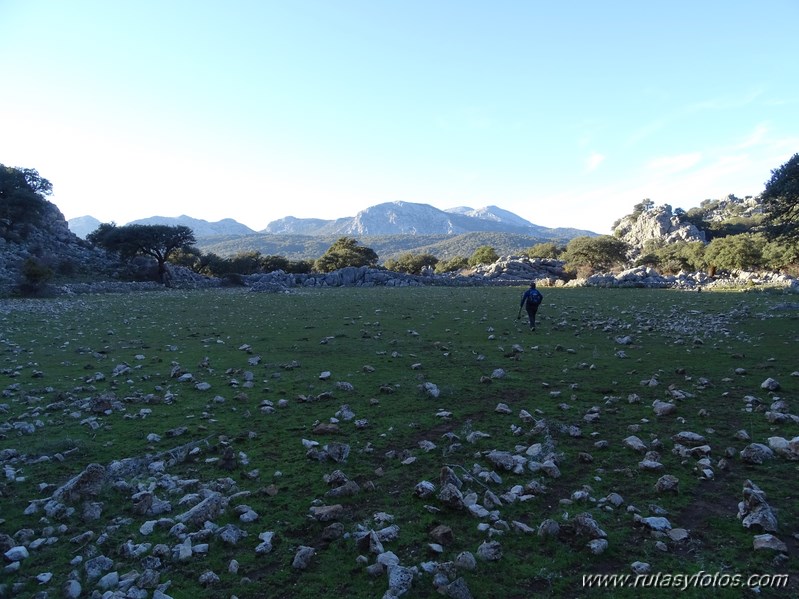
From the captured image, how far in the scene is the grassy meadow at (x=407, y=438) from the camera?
428 cm

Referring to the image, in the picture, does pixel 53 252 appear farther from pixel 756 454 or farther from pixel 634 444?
pixel 756 454

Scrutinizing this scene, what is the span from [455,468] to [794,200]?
20498mm

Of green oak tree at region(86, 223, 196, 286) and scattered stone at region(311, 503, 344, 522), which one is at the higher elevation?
green oak tree at region(86, 223, 196, 286)

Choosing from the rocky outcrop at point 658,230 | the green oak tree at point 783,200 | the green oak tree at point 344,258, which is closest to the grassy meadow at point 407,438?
the green oak tree at point 783,200

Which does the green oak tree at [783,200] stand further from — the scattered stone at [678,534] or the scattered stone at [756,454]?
the scattered stone at [678,534]

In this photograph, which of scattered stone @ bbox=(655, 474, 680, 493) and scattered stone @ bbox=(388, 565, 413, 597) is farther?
scattered stone @ bbox=(655, 474, 680, 493)

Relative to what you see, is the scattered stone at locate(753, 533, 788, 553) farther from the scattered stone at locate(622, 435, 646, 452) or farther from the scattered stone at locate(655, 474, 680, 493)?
the scattered stone at locate(622, 435, 646, 452)

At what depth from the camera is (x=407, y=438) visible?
732 cm

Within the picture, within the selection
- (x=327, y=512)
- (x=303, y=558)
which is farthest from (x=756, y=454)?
(x=303, y=558)

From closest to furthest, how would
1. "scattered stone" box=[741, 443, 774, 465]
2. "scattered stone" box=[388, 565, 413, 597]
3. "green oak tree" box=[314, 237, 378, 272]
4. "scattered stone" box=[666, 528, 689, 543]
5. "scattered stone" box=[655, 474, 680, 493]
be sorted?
1. "scattered stone" box=[388, 565, 413, 597]
2. "scattered stone" box=[666, 528, 689, 543]
3. "scattered stone" box=[655, 474, 680, 493]
4. "scattered stone" box=[741, 443, 774, 465]
5. "green oak tree" box=[314, 237, 378, 272]

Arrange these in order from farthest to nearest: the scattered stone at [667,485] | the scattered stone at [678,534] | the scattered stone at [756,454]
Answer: the scattered stone at [756,454] → the scattered stone at [667,485] → the scattered stone at [678,534]

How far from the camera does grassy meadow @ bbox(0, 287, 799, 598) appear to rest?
14.0 feet

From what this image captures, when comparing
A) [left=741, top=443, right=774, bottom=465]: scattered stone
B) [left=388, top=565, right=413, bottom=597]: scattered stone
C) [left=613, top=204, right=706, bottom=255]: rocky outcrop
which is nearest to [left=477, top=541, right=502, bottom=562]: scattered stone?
[left=388, top=565, right=413, bottom=597]: scattered stone

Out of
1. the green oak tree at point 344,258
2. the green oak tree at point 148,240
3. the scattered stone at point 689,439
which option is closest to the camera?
the scattered stone at point 689,439
